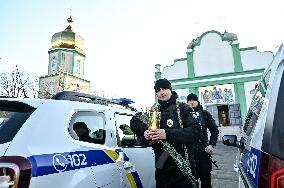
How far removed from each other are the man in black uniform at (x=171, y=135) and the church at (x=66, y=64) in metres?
42.4

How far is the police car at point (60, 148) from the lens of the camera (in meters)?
2.10

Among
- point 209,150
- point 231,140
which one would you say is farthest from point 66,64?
point 231,140

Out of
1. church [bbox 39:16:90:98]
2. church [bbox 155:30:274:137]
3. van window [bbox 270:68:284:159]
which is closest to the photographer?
van window [bbox 270:68:284:159]

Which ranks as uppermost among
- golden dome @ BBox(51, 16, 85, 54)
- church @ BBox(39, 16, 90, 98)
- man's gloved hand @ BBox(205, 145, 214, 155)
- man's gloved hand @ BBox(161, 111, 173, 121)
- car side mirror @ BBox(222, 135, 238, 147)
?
golden dome @ BBox(51, 16, 85, 54)

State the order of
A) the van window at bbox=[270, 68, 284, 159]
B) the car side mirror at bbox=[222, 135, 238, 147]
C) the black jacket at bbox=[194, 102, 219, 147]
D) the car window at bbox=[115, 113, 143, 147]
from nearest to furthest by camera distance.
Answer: the van window at bbox=[270, 68, 284, 159] → the car window at bbox=[115, 113, 143, 147] → the car side mirror at bbox=[222, 135, 238, 147] → the black jacket at bbox=[194, 102, 219, 147]

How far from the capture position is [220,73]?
27.9 metres

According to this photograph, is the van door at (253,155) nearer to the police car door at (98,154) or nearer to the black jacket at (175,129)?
the black jacket at (175,129)

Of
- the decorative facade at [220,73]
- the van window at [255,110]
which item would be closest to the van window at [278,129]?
the van window at [255,110]

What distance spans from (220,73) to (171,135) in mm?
25757

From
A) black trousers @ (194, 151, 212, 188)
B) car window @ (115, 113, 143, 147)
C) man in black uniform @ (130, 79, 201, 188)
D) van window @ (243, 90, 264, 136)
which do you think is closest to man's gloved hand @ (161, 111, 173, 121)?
man in black uniform @ (130, 79, 201, 188)

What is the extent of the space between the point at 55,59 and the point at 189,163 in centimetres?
4804

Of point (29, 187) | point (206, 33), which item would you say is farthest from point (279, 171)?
point (206, 33)

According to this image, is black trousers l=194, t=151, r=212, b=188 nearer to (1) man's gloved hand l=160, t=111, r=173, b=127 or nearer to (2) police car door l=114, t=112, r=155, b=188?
(2) police car door l=114, t=112, r=155, b=188

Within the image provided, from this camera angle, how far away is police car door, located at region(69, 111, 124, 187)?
2581 millimetres
